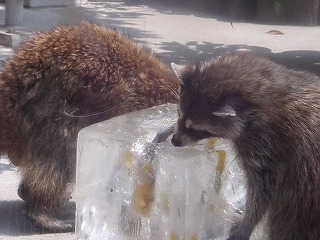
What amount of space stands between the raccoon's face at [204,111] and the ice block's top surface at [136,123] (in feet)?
1.63

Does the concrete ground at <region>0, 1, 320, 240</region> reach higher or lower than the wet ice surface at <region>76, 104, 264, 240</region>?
lower

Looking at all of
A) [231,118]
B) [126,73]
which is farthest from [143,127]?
[231,118]

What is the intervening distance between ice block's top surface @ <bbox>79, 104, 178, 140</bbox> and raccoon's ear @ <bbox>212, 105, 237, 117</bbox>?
0.65 meters

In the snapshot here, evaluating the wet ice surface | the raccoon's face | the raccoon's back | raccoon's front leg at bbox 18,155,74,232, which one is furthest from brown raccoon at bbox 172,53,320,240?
raccoon's front leg at bbox 18,155,74,232

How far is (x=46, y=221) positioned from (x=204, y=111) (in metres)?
1.68

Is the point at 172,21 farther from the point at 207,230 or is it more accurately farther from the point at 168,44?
the point at 207,230

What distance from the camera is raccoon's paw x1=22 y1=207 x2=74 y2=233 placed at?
5207mm

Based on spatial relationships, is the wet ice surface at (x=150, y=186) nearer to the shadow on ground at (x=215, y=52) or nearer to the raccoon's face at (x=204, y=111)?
the raccoon's face at (x=204, y=111)

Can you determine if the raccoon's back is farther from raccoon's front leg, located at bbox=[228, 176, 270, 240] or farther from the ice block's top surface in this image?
raccoon's front leg, located at bbox=[228, 176, 270, 240]

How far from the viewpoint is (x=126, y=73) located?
16.4ft

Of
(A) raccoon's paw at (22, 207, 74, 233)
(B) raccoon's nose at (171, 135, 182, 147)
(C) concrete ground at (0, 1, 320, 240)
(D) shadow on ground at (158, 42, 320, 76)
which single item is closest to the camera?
(B) raccoon's nose at (171, 135, 182, 147)

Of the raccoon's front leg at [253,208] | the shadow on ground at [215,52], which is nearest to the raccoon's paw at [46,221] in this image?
the raccoon's front leg at [253,208]

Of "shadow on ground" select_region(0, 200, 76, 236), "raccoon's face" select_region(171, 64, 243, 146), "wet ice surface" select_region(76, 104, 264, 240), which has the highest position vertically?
"raccoon's face" select_region(171, 64, 243, 146)

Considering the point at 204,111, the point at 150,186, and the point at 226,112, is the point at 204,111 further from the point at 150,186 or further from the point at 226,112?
the point at 150,186
